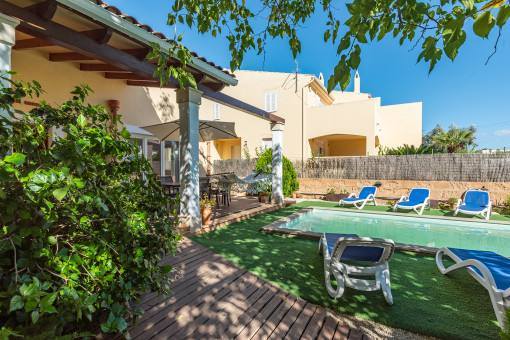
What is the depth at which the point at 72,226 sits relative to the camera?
1836 millimetres

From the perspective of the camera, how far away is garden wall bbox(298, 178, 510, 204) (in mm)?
10422

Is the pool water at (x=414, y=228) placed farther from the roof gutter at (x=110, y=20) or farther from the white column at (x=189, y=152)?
the roof gutter at (x=110, y=20)

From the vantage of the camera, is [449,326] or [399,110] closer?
[449,326]

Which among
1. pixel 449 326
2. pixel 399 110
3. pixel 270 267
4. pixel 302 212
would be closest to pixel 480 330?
pixel 449 326

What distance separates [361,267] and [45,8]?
5625 mm

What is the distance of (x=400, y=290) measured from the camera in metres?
3.61

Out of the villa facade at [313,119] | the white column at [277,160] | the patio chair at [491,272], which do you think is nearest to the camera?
the patio chair at [491,272]

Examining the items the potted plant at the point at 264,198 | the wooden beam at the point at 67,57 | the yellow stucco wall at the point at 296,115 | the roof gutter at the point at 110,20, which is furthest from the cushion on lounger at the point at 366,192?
the wooden beam at the point at 67,57

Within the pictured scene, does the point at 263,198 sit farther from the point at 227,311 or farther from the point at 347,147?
the point at 347,147

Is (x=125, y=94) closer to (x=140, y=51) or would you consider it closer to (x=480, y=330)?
(x=140, y=51)

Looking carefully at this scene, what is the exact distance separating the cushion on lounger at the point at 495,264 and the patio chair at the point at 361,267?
121 centimetres

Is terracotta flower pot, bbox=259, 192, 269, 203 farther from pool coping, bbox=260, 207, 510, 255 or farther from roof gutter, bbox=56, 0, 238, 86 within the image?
roof gutter, bbox=56, 0, 238, 86

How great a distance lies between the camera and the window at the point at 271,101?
18781 mm

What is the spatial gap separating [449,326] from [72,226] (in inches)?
157
